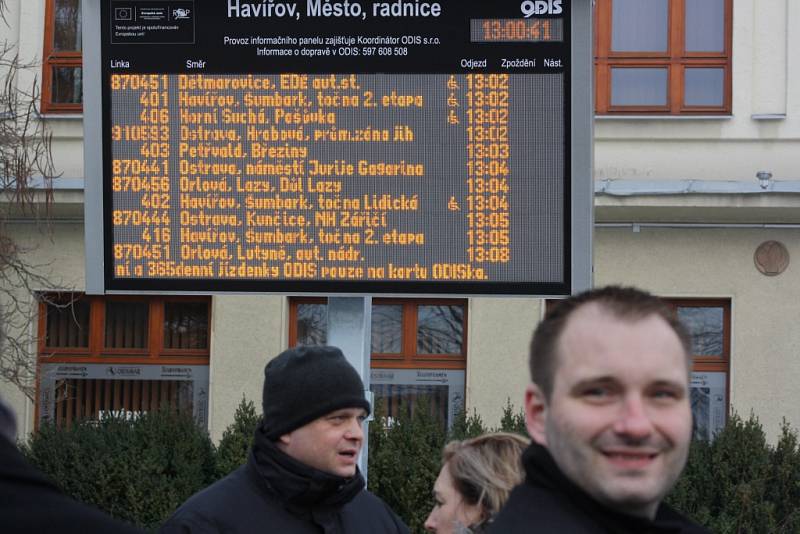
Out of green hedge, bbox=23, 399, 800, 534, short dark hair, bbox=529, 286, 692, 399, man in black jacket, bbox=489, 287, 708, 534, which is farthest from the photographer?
green hedge, bbox=23, 399, 800, 534

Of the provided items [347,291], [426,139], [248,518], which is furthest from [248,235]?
[248,518]

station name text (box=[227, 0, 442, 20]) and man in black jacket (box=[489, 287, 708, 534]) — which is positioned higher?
station name text (box=[227, 0, 442, 20])

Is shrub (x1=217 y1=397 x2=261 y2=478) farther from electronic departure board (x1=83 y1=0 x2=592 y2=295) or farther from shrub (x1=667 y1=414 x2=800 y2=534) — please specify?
electronic departure board (x1=83 y1=0 x2=592 y2=295)

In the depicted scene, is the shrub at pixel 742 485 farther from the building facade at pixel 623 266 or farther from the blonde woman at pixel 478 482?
the blonde woman at pixel 478 482

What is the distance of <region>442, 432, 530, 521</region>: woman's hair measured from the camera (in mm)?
4172

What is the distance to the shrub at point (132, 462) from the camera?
11594 millimetres

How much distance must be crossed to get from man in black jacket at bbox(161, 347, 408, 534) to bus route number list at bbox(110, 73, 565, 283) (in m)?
2.88

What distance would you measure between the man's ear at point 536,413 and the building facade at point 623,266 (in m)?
11.6

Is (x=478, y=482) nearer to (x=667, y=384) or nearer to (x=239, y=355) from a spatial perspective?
(x=667, y=384)

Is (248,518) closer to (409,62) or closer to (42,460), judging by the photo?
(409,62)

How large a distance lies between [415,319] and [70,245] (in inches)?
149

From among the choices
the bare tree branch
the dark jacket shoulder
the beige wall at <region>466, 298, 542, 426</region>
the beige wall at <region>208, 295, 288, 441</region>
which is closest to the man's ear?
the dark jacket shoulder

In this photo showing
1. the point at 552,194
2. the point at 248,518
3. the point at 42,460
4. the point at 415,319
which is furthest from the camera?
the point at 415,319

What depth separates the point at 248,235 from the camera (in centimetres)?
768
